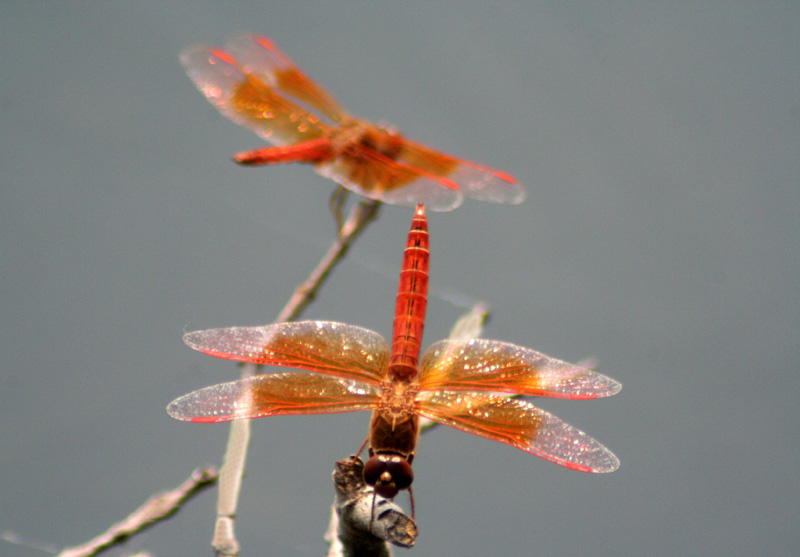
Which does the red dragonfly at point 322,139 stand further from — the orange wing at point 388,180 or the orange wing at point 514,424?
the orange wing at point 514,424

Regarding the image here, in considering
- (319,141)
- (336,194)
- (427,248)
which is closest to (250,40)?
(319,141)

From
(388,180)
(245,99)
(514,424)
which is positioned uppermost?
(245,99)

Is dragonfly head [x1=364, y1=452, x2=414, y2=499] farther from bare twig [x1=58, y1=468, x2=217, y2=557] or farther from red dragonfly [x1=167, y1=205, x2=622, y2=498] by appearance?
bare twig [x1=58, y1=468, x2=217, y2=557]

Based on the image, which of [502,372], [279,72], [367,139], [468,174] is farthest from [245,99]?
A: [502,372]

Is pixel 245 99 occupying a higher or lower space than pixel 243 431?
higher

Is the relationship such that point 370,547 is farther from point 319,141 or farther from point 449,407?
point 319,141

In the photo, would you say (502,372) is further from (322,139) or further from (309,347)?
(322,139)
